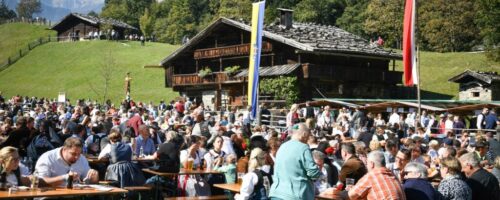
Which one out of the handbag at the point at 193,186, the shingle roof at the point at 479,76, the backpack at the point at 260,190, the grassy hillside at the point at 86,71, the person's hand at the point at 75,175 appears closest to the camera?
the person's hand at the point at 75,175

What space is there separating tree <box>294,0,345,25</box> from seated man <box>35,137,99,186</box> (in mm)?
64240

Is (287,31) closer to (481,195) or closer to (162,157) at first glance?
(162,157)

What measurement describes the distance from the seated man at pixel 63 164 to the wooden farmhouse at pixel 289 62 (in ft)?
87.9

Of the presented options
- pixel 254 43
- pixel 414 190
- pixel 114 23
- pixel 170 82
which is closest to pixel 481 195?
pixel 414 190

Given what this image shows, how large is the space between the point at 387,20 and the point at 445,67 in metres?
11.2

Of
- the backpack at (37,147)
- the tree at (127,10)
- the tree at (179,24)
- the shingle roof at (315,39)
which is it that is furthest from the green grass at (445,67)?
the tree at (127,10)

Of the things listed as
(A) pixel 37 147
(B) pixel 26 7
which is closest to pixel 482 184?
(A) pixel 37 147

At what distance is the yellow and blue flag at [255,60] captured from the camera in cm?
1789

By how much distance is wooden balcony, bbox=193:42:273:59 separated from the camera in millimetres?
38356

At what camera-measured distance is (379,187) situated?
645 cm

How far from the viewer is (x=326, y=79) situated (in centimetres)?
3619

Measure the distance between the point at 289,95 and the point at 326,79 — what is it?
2.78m

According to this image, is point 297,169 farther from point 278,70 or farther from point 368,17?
point 368,17

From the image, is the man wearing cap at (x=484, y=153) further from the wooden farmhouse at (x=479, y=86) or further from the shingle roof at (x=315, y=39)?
the wooden farmhouse at (x=479, y=86)
